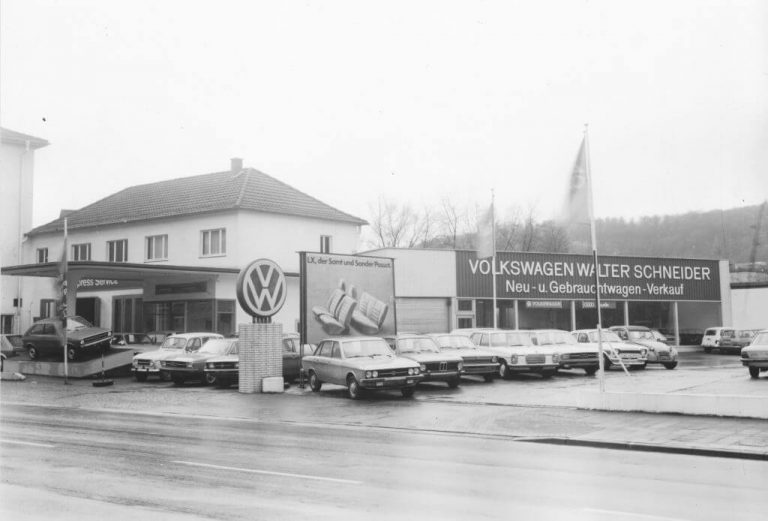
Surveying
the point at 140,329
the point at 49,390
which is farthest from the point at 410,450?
the point at 140,329

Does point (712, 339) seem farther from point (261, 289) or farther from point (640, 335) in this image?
point (261, 289)

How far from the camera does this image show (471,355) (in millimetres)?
24422

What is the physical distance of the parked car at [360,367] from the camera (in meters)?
20.6

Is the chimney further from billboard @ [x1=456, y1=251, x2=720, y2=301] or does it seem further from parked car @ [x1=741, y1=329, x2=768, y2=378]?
parked car @ [x1=741, y1=329, x2=768, y2=378]

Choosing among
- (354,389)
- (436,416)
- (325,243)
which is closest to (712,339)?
(325,243)

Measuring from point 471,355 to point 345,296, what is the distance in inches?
189

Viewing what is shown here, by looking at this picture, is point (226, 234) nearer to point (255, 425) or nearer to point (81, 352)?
point (81, 352)

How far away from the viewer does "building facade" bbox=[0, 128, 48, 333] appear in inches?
1811

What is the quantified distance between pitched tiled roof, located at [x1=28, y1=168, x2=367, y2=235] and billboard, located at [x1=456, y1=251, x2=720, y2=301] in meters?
7.34

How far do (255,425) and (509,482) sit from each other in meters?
7.89

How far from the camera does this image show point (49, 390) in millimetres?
24984

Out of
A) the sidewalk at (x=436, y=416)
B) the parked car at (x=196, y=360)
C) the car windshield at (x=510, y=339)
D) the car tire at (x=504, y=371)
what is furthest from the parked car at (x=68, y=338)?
the car tire at (x=504, y=371)

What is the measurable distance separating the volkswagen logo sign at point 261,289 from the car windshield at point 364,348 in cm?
268

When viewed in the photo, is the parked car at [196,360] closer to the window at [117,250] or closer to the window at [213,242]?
the window at [213,242]
